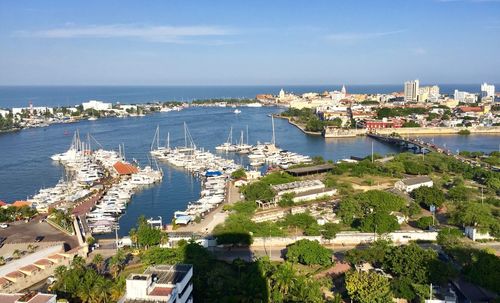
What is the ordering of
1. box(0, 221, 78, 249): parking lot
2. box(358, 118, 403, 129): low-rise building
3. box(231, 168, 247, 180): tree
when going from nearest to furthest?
box(0, 221, 78, 249): parking lot
box(231, 168, 247, 180): tree
box(358, 118, 403, 129): low-rise building

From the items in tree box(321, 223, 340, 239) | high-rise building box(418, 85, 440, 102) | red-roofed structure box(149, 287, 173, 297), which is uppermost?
high-rise building box(418, 85, 440, 102)

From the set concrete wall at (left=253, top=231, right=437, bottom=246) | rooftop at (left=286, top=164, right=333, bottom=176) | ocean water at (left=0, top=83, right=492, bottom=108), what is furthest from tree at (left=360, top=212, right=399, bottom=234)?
ocean water at (left=0, top=83, right=492, bottom=108)

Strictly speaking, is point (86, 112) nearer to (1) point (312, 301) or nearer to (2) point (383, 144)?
(2) point (383, 144)

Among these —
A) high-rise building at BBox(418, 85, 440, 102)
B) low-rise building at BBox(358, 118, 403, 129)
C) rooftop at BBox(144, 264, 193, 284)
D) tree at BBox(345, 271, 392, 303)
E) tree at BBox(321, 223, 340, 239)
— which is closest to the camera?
rooftop at BBox(144, 264, 193, 284)

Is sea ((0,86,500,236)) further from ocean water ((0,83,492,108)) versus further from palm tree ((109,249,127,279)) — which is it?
ocean water ((0,83,492,108))

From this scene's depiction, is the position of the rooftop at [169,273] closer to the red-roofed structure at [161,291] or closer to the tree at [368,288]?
the red-roofed structure at [161,291]

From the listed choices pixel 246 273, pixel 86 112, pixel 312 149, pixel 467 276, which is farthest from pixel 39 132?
pixel 467 276

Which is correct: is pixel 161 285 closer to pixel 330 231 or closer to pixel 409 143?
pixel 330 231

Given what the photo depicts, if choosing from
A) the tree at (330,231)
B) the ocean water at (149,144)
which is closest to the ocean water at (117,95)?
the ocean water at (149,144)
